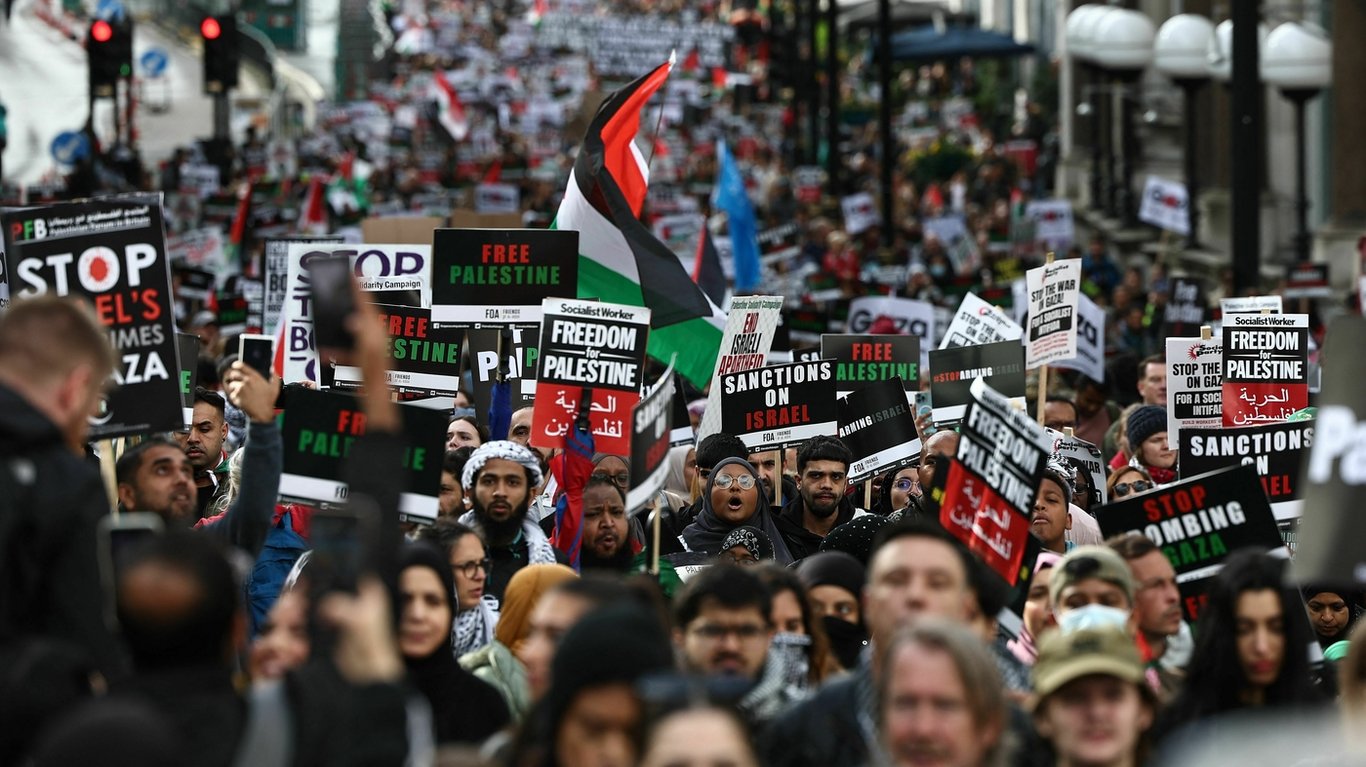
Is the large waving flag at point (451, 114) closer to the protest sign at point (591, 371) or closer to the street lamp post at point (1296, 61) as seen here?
the street lamp post at point (1296, 61)

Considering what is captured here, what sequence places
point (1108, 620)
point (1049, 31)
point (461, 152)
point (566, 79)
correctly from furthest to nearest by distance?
point (566, 79)
point (1049, 31)
point (461, 152)
point (1108, 620)

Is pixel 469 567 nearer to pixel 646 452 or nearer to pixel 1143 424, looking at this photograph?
pixel 646 452

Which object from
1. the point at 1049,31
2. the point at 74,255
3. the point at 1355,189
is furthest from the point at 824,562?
the point at 1049,31

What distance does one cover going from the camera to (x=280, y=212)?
2759cm

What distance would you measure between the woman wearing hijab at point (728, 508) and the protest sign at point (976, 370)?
2597 millimetres

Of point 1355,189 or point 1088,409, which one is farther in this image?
point 1355,189

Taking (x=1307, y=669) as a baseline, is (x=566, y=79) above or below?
above

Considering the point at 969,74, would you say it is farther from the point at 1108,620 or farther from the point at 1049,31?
the point at 1108,620

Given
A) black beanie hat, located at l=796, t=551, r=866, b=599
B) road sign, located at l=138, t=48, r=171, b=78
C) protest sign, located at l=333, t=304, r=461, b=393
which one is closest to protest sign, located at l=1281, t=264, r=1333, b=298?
protest sign, located at l=333, t=304, r=461, b=393

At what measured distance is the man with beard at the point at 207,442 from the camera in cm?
1120

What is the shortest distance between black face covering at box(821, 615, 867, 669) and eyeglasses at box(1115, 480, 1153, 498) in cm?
341

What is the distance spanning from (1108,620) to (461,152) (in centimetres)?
4012

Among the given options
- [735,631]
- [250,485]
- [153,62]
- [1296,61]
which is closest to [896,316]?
[1296,61]

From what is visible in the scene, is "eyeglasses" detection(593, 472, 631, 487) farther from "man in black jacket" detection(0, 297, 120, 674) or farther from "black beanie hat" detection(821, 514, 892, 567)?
"man in black jacket" detection(0, 297, 120, 674)
